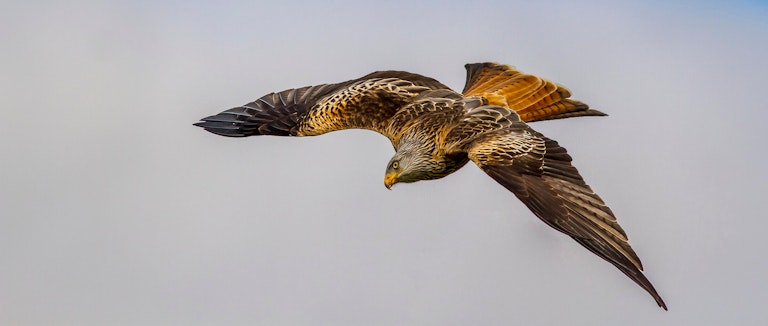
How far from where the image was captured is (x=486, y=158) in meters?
17.8

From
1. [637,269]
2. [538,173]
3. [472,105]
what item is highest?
[472,105]

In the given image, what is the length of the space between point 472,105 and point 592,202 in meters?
3.10

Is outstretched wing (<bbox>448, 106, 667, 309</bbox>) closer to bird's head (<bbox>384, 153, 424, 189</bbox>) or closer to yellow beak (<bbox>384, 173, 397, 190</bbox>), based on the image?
bird's head (<bbox>384, 153, 424, 189</bbox>)

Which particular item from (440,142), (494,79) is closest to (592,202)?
(440,142)

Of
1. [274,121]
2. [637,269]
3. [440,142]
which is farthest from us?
[274,121]

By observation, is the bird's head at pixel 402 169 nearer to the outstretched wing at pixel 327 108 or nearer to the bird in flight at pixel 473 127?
the bird in flight at pixel 473 127

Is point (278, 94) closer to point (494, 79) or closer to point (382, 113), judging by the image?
point (382, 113)

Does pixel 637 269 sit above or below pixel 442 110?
below

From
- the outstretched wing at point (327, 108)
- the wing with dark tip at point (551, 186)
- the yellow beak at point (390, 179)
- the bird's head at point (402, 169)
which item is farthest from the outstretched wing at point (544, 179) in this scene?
the outstretched wing at point (327, 108)

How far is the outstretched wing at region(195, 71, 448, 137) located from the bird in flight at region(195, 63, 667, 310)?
0.06 feet

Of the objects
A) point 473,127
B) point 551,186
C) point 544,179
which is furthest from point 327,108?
point 551,186

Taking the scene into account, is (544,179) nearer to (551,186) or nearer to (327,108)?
(551,186)

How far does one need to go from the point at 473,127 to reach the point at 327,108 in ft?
12.0

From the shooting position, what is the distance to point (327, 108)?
21.5 meters
